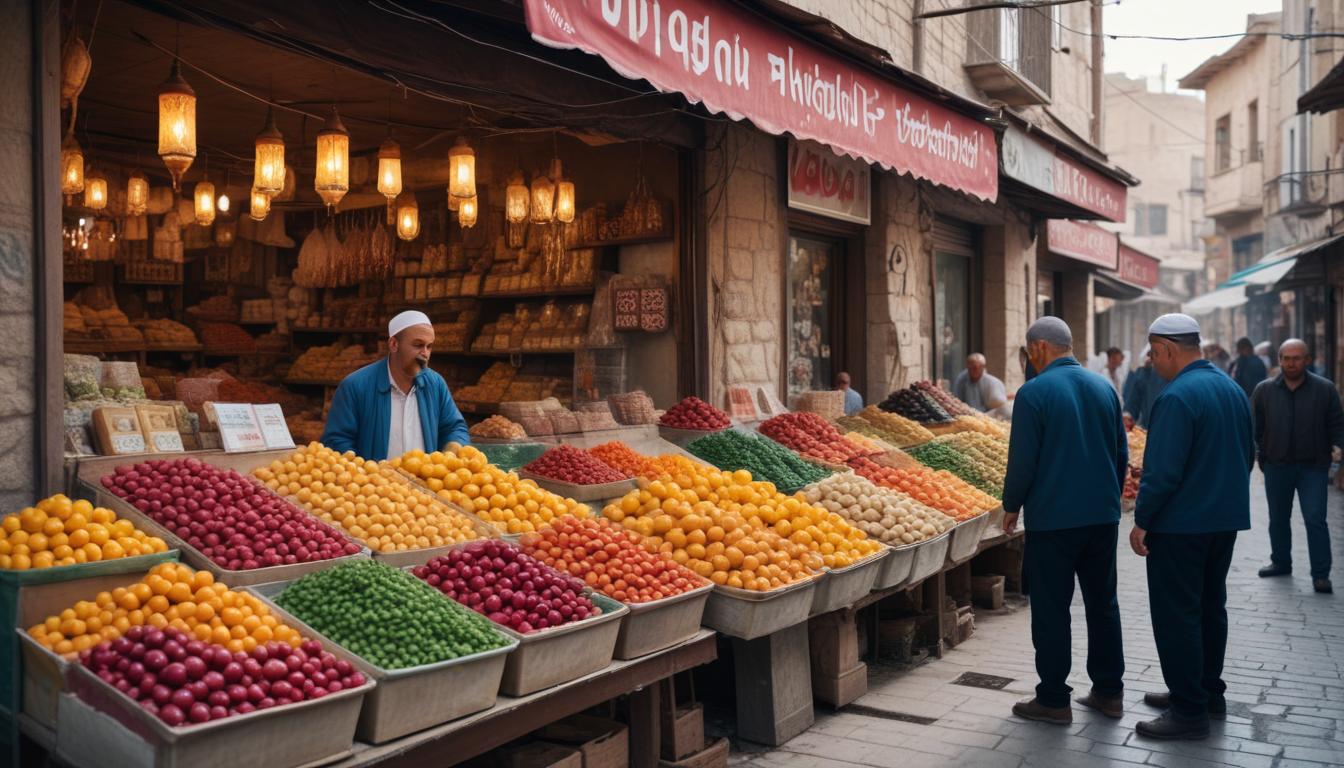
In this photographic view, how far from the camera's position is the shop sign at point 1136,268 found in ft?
71.2

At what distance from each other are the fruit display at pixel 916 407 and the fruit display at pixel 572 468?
189 inches

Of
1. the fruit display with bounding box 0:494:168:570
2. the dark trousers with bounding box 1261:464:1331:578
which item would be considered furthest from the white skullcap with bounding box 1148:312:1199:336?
the fruit display with bounding box 0:494:168:570

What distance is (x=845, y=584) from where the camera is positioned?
5492 mm

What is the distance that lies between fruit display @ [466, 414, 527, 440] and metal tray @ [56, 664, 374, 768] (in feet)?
13.2

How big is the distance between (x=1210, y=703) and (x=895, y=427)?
14.5 feet

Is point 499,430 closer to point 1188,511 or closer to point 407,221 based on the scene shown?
point 407,221

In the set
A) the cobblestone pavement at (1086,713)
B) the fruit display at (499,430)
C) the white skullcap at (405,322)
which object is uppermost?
the white skullcap at (405,322)

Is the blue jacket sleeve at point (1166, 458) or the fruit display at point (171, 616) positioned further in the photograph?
the blue jacket sleeve at point (1166, 458)

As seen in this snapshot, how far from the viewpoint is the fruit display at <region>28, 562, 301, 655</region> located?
328cm

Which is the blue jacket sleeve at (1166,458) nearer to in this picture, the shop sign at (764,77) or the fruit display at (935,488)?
the fruit display at (935,488)

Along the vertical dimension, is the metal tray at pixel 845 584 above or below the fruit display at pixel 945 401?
below

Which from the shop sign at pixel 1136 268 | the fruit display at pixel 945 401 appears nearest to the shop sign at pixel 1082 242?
the shop sign at pixel 1136 268

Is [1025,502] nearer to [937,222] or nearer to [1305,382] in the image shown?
[1305,382]

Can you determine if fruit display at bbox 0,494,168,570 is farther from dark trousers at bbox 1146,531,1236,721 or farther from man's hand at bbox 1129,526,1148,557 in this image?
dark trousers at bbox 1146,531,1236,721
